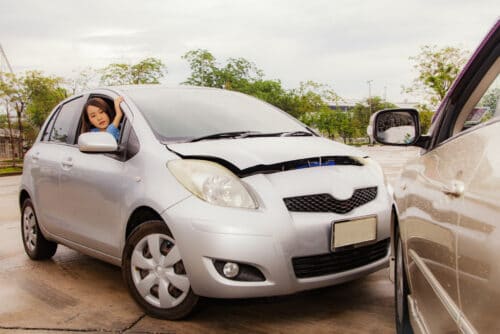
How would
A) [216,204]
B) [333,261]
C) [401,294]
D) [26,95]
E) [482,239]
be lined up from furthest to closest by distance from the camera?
[26,95]
[333,261]
[216,204]
[401,294]
[482,239]

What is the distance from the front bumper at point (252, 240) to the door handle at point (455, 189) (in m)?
1.44

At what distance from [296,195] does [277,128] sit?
129 centimetres

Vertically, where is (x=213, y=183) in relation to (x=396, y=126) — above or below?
below

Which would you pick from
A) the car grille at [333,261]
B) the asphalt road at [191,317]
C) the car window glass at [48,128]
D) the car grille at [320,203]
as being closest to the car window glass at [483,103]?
the asphalt road at [191,317]

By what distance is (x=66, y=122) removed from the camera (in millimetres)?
5164

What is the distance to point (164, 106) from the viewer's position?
14.1ft

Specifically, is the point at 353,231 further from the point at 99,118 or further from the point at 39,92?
the point at 39,92

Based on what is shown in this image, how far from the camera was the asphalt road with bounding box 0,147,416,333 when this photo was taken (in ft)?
11.3

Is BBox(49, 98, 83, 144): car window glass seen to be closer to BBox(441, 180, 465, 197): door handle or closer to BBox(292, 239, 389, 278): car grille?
BBox(292, 239, 389, 278): car grille

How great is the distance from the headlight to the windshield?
0.48 metres

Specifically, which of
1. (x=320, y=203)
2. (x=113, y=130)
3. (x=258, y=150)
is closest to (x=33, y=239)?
(x=113, y=130)

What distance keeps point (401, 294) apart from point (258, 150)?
4.10ft

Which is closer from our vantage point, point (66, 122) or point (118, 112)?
point (118, 112)

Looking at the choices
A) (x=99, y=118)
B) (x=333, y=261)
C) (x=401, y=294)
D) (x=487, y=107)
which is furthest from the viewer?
(x=99, y=118)
